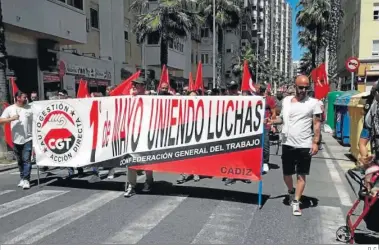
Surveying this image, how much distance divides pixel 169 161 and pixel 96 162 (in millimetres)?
1375

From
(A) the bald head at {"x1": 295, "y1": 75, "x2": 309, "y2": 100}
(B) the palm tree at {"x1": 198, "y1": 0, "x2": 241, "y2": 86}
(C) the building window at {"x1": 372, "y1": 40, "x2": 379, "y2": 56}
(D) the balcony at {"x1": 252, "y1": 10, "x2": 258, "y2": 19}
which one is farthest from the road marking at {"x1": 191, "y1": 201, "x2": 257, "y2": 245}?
(D) the balcony at {"x1": 252, "y1": 10, "x2": 258, "y2": 19}

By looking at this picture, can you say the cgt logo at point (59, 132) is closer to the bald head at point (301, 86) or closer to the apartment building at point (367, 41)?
the bald head at point (301, 86)

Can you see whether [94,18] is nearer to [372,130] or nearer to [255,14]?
[372,130]

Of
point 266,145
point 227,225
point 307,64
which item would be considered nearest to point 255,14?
point 307,64

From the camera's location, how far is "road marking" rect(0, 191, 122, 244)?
4684 mm

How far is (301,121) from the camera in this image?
18.0ft

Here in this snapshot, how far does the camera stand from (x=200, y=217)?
546cm

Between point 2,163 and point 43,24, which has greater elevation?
point 43,24

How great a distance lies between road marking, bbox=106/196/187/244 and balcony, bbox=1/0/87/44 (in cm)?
1154

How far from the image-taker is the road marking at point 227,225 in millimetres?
4590

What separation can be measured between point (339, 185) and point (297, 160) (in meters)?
2.40

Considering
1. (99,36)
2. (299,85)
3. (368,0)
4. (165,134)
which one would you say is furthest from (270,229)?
(368,0)

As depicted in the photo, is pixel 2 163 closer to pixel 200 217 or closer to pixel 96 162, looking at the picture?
pixel 96 162

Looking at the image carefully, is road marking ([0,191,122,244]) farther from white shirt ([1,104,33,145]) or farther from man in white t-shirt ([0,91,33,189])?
white shirt ([1,104,33,145])
